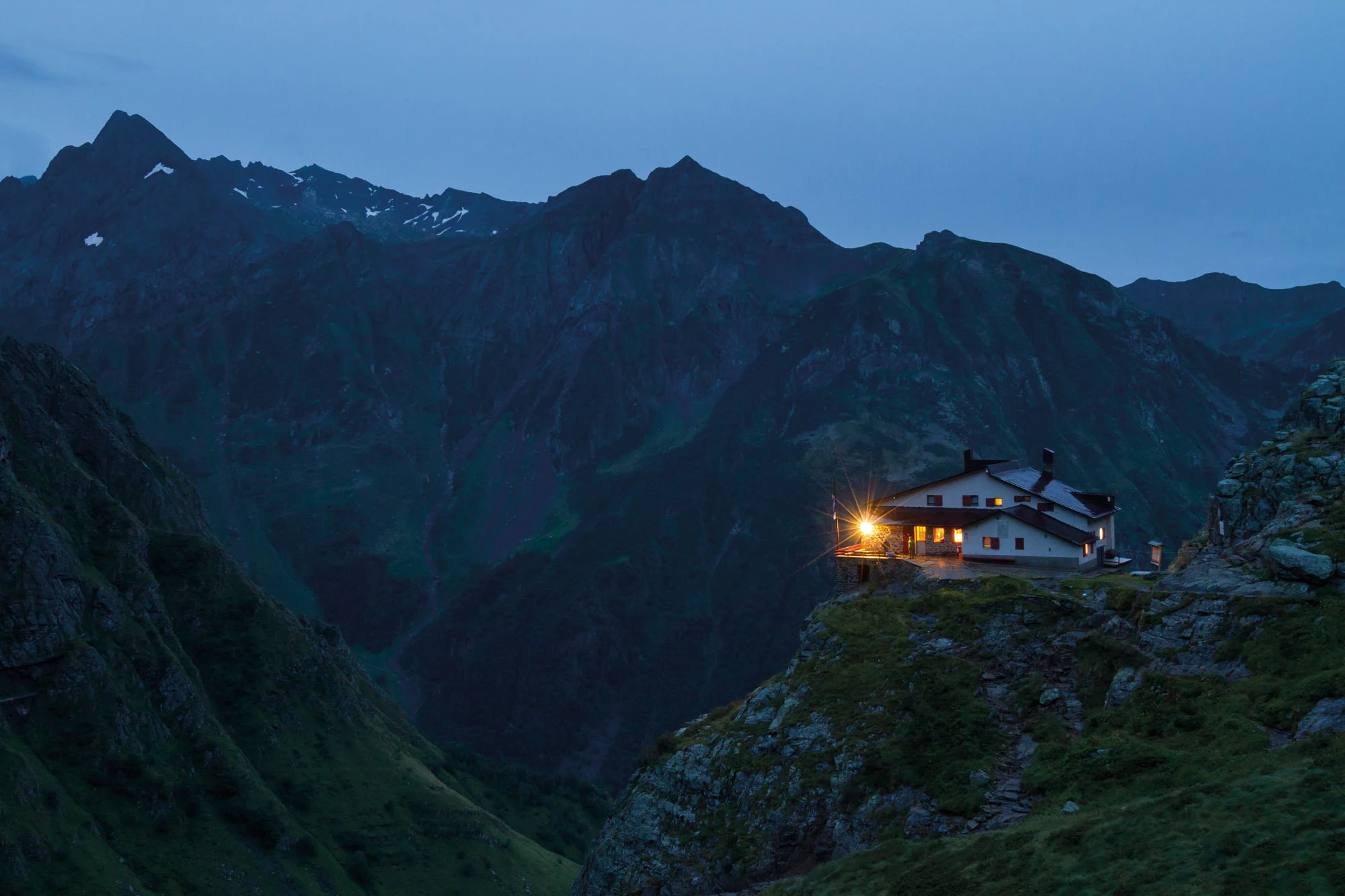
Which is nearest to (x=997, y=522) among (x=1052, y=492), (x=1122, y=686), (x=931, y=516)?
(x=931, y=516)

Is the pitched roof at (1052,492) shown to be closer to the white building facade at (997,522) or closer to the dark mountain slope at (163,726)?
the white building facade at (997,522)

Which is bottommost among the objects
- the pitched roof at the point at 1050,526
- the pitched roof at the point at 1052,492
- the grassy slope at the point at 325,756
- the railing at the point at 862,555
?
the grassy slope at the point at 325,756

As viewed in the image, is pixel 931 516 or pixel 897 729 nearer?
pixel 897 729

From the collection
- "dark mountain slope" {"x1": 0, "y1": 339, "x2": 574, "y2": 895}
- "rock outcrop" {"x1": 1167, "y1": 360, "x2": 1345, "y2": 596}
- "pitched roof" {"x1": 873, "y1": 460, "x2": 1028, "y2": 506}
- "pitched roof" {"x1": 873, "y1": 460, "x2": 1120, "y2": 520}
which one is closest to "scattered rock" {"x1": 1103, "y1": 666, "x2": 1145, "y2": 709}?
"rock outcrop" {"x1": 1167, "y1": 360, "x2": 1345, "y2": 596}

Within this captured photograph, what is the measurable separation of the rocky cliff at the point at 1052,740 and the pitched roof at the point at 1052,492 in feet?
49.0

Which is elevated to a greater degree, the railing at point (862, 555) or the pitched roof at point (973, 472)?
the pitched roof at point (973, 472)

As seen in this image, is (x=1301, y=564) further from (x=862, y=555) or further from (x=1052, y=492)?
(x=1052, y=492)

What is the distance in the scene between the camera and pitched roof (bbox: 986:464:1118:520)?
6919 centimetres

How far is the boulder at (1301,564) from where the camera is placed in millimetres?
38062

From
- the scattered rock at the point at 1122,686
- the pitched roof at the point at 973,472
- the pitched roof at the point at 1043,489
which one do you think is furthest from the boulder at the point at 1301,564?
the pitched roof at the point at 973,472

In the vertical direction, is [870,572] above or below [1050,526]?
below

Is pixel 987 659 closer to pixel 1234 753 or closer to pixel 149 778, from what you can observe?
pixel 1234 753

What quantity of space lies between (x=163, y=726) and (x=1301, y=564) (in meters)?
129

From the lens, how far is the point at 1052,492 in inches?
2842
